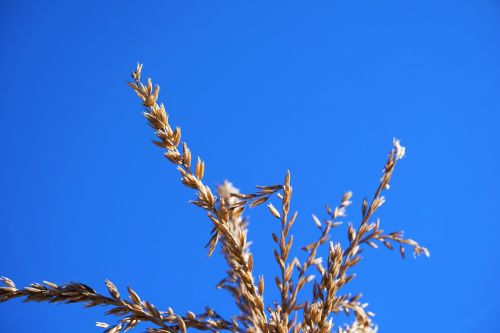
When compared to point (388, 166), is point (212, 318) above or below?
below

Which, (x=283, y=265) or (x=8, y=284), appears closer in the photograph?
(x=8, y=284)

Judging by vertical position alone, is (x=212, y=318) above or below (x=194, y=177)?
below

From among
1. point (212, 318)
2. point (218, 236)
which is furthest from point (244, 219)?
point (212, 318)

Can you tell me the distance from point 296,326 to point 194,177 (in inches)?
27.2

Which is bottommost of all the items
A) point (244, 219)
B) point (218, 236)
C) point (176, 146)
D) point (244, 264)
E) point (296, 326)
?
point (296, 326)

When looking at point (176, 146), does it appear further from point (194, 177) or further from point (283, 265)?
point (283, 265)

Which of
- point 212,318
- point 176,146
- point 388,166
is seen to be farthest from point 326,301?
point 176,146

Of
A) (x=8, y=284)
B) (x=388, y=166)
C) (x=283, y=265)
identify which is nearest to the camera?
(x=8, y=284)

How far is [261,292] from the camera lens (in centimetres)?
148

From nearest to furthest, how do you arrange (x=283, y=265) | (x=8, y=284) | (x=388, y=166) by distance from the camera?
(x=8, y=284) < (x=283, y=265) < (x=388, y=166)

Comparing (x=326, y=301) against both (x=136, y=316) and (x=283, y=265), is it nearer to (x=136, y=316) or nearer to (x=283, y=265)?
(x=283, y=265)

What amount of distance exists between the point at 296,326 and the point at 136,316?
60 cm

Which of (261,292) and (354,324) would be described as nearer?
(261,292)

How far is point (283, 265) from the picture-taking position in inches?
61.2
